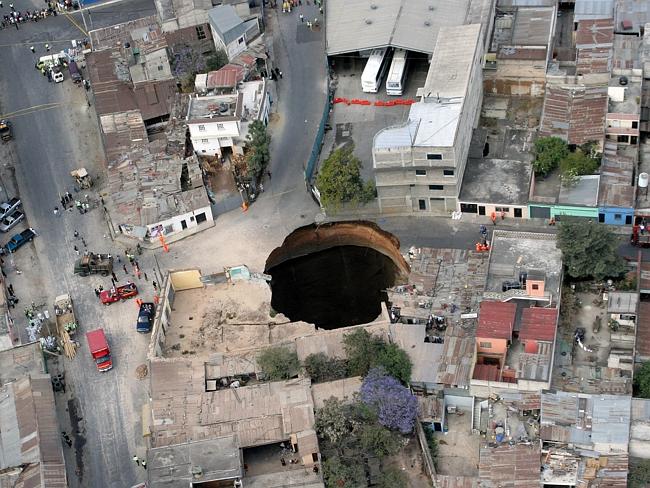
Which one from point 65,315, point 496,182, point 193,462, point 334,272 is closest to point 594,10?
point 496,182

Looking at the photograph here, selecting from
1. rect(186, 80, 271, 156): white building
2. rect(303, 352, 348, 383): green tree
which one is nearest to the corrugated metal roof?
rect(186, 80, 271, 156): white building

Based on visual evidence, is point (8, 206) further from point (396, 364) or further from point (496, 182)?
point (496, 182)

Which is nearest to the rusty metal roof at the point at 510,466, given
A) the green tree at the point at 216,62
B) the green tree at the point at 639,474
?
the green tree at the point at 639,474

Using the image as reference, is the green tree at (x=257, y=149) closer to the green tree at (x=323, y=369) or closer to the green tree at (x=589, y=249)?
the green tree at (x=323, y=369)

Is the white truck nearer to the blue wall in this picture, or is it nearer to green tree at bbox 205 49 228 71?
green tree at bbox 205 49 228 71

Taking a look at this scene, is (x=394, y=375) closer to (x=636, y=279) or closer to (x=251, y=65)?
(x=636, y=279)

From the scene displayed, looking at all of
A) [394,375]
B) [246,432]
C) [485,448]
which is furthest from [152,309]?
[485,448]
